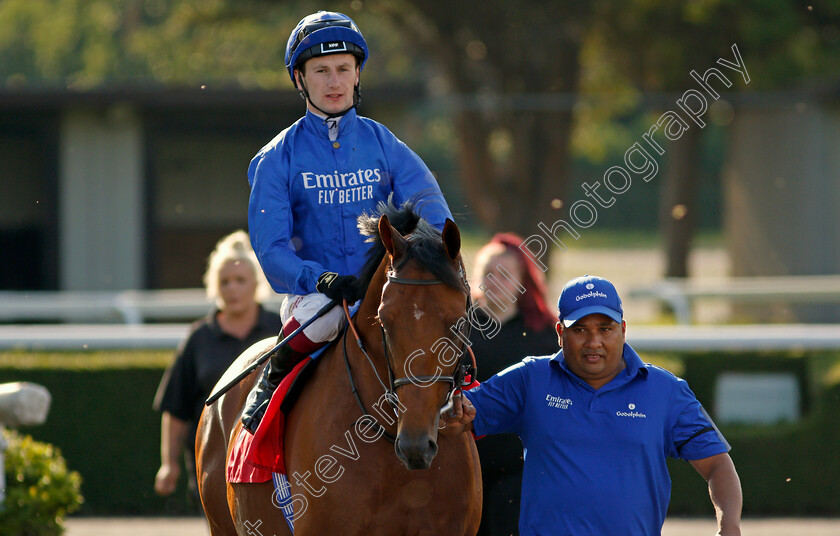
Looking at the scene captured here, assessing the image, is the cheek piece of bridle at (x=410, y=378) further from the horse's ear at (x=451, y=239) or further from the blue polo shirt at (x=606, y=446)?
the blue polo shirt at (x=606, y=446)

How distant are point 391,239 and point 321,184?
24.5 inches

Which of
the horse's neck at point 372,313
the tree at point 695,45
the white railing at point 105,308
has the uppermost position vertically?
the tree at point 695,45

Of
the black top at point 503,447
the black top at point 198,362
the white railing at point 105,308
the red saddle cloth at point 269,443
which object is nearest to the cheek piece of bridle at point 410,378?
the red saddle cloth at point 269,443

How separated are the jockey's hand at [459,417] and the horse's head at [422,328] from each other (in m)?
0.12

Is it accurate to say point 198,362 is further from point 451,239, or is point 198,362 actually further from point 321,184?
point 451,239

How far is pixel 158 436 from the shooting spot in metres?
7.15

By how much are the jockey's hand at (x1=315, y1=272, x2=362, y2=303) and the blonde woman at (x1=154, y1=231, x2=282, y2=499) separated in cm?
212

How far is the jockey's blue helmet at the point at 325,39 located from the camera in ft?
11.3

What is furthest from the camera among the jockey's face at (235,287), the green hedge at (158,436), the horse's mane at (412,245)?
the green hedge at (158,436)

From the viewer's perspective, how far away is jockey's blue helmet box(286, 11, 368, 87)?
3443mm

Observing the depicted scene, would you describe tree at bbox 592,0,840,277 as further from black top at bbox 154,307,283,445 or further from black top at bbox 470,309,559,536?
black top at bbox 470,309,559,536

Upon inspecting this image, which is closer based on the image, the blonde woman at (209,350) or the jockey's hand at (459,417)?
the jockey's hand at (459,417)

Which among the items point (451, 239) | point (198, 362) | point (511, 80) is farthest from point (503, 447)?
point (511, 80)

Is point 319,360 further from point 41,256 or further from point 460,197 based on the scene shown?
point 460,197
